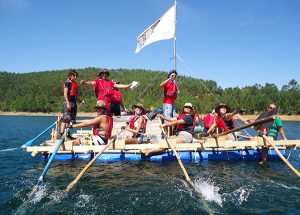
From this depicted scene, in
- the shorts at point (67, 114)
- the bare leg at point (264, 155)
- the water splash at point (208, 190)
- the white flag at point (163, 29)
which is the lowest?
the water splash at point (208, 190)

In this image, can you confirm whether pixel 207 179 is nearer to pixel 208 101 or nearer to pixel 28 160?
pixel 28 160

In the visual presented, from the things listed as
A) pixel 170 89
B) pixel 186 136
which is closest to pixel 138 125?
pixel 186 136

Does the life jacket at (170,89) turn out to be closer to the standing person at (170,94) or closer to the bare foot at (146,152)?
the standing person at (170,94)

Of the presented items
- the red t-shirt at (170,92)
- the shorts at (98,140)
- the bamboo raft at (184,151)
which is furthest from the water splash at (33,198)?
the red t-shirt at (170,92)

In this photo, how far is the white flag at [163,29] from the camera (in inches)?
653

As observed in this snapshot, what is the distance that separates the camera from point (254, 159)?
13.8m

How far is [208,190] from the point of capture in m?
9.21

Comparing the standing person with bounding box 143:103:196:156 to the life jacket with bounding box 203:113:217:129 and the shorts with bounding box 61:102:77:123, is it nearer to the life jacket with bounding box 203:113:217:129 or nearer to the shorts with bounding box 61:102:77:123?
the life jacket with bounding box 203:113:217:129

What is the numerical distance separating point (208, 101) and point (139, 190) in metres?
129

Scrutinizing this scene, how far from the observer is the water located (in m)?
7.85

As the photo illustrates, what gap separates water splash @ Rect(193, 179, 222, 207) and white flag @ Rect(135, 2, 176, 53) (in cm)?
909

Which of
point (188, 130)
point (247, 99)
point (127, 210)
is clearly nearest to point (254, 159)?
point (188, 130)

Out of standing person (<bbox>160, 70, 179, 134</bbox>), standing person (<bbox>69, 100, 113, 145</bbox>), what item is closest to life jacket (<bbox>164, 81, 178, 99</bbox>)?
standing person (<bbox>160, 70, 179, 134</bbox>)

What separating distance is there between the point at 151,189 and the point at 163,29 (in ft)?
33.0
